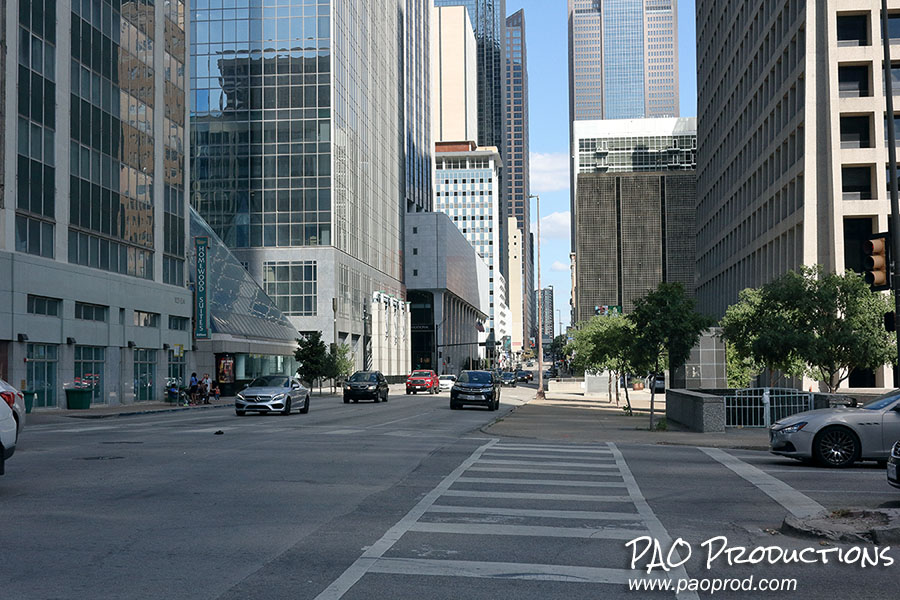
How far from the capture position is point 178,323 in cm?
5625

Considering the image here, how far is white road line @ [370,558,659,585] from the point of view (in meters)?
7.17

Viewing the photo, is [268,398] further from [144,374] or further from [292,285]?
[292,285]

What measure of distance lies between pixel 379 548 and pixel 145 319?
46.1m

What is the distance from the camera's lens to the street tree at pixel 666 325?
26.9m

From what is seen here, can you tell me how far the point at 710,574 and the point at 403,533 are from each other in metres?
2.96

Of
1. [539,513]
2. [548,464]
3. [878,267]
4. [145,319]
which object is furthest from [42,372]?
[878,267]

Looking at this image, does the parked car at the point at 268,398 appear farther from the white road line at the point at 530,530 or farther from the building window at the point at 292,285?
the building window at the point at 292,285

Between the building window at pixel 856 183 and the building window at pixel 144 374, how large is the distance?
125 ft

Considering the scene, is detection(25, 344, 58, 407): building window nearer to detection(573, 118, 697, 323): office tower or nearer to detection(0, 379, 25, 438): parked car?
detection(0, 379, 25, 438): parked car

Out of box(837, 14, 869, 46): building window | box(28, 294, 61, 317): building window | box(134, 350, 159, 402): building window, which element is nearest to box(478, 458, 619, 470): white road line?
box(28, 294, 61, 317): building window

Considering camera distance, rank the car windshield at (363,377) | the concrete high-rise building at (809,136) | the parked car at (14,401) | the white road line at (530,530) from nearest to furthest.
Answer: the white road line at (530,530)
the parked car at (14,401)
the concrete high-rise building at (809,136)
the car windshield at (363,377)

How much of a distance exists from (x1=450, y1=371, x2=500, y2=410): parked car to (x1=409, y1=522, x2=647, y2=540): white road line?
32.1m

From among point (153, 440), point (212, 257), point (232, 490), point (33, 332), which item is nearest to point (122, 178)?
point (33, 332)

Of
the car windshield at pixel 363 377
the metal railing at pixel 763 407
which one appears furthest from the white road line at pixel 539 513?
the car windshield at pixel 363 377
